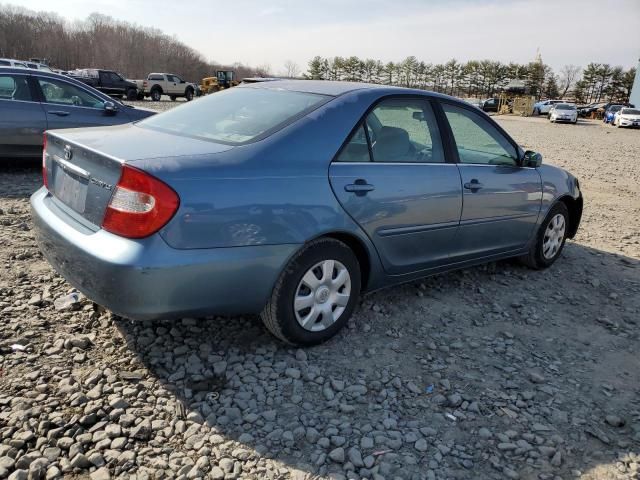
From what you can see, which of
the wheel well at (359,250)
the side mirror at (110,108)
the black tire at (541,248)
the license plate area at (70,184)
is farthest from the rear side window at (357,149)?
the side mirror at (110,108)

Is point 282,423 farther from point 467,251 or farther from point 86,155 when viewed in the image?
point 467,251

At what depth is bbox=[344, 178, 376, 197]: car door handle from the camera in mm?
3068

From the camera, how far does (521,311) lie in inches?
158

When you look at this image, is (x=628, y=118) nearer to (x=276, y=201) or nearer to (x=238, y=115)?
(x=238, y=115)

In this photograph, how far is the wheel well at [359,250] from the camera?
10.2ft

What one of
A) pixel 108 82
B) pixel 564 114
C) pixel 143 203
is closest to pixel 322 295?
pixel 143 203

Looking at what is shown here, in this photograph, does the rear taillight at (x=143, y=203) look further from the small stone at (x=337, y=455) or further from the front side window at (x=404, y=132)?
the front side window at (x=404, y=132)

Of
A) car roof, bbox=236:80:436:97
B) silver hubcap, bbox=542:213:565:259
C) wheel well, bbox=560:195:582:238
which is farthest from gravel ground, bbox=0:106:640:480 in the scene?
car roof, bbox=236:80:436:97

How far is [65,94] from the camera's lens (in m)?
7.58

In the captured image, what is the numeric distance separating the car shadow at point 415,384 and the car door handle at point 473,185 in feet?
2.94

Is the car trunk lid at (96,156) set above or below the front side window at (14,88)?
below

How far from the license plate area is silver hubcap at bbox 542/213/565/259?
12.9 ft

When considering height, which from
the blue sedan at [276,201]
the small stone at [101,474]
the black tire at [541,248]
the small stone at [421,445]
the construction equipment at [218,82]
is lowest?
the small stone at [421,445]

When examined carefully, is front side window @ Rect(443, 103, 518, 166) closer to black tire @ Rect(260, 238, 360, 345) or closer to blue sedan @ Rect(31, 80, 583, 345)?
blue sedan @ Rect(31, 80, 583, 345)
